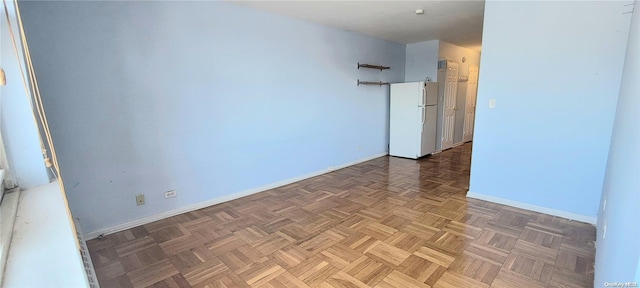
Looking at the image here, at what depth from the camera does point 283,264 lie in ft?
6.75

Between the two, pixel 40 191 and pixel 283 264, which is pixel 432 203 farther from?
pixel 40 191

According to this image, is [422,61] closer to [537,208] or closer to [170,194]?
[537,208]

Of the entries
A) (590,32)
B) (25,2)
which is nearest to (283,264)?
(25,2)

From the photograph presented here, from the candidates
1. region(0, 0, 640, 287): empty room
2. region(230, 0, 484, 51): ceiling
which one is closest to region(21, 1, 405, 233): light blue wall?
region(0, 0, 640, 287): empty room

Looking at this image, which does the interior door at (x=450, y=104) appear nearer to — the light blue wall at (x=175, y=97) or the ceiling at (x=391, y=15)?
the ceiling at (x=391, y=15)

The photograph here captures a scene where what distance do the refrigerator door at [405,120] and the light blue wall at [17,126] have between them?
196 inches

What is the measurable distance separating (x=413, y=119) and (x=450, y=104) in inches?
55.2

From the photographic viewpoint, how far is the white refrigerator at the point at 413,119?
16.9 ft

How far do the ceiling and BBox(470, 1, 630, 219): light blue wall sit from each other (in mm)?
688

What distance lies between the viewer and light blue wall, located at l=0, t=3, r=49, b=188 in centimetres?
108

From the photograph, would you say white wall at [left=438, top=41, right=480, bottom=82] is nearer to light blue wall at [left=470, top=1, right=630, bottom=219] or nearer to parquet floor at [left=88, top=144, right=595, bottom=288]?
light blue wall at [left=470, top=1, right=630, bottom=219]

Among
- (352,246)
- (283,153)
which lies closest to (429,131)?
(283,153)

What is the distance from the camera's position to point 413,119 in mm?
5230

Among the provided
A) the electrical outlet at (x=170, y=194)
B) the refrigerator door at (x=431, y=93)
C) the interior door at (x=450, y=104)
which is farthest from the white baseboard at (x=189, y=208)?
the interior door at (x=450, y=104)
